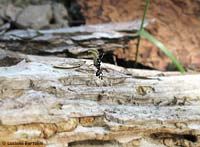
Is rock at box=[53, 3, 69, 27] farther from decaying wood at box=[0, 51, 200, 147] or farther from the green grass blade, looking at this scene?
decaying wood at box=[0, 51, 200, 147]

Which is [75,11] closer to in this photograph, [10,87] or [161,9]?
[161,9]

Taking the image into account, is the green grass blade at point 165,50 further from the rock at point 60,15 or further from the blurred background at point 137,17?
the rock at point 60,15

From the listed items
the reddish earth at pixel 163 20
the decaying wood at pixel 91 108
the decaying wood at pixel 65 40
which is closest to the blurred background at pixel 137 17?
the reddish earth at pixel 163 20

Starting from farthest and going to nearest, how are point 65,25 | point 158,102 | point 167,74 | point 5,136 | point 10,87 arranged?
1. point 65,25
2. point 167,74
3. point 158,102
4. point 10,87
5. point 5,136

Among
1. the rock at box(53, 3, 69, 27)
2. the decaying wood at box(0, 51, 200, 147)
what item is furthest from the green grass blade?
the rock at box(53, 3, 69, 27)

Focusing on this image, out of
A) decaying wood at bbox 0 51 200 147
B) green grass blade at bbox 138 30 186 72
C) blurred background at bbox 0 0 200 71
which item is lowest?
decaying wood at bbox 0 51 200 147

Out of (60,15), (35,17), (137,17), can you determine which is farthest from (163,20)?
(35,17)

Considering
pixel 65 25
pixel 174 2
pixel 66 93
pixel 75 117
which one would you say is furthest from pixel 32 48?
pixel 174 2

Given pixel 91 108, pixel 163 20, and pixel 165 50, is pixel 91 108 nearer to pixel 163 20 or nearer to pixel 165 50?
pixel 165 50
